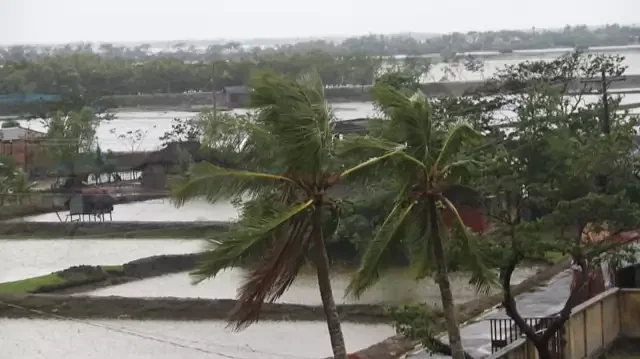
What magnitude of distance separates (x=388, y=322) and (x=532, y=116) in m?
3.97

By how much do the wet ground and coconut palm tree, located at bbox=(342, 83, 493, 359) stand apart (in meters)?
3.22

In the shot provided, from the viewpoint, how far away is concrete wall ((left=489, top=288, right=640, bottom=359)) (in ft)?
34.8

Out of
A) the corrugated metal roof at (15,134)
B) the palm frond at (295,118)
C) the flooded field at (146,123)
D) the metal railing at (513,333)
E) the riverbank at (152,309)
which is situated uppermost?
the palm frond at (295,118)

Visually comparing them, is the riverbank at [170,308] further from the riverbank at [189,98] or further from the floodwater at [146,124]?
the riverbank at [189,98]

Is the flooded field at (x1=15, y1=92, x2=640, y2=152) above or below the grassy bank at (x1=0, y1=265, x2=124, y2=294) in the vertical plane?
below

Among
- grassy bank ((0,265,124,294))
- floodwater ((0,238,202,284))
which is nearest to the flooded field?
floodwater ((0,238,202,284))

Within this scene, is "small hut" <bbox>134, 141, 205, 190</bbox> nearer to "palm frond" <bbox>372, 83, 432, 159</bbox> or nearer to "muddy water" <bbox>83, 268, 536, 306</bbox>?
"muddy water" <bbox>83, 268, 536, 306</bbox>

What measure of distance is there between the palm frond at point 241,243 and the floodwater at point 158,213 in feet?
60.4

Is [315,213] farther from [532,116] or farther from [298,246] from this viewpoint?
[532,116]

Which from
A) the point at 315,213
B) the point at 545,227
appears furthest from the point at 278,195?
the point at 545,227

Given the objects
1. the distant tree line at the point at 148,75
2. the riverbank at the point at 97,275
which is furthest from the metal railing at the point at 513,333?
the distant tree line at the point at 148,75

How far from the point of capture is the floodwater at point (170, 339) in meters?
13.8

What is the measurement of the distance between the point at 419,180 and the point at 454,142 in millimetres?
393

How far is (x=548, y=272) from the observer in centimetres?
1714
